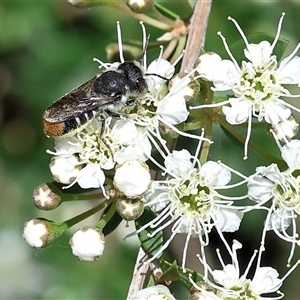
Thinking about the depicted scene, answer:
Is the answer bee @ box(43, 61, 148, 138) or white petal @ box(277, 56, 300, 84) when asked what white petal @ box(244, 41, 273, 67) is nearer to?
white petal @ box(277, 56, 300, 84)

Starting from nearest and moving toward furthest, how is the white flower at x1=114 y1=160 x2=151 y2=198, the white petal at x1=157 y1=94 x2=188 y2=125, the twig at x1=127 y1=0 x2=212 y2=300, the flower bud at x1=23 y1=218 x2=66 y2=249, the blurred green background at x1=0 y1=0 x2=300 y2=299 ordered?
the white flower at x1=114 y1=160 x2=151 y2=198 → the white petal at x1=157 y1=94 x2=188 y2=125 → the flower bud at x1=23 y1=218 x2=66 y2=249 → the twig at x1=127 y1=0 x2=212 y2=300 → the blurred green background at x1=0 y1=0 x2=300 y2=299

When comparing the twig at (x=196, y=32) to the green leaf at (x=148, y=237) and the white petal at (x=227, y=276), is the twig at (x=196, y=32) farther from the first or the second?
the white petal at (x=227, y=276)

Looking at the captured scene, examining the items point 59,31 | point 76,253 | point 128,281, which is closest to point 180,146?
point 76,253

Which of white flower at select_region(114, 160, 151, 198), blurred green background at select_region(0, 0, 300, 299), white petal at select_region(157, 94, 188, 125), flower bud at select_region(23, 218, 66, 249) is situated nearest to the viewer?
white flower at select_region(114, 160, 151, 198)

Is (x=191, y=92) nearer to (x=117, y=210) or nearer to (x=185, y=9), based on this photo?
(x=117, y=210)

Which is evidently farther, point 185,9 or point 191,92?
point 185,9

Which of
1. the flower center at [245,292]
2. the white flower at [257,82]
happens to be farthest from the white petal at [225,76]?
the flower center at [245,292]

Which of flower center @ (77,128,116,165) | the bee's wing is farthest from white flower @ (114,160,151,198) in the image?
the bee's wing

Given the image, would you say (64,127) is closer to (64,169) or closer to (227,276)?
(64,169)
